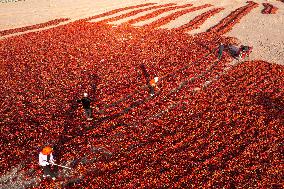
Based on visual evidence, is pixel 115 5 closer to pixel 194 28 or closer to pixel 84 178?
pixel 194 28

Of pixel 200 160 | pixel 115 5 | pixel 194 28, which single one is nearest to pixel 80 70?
pixel 200 160

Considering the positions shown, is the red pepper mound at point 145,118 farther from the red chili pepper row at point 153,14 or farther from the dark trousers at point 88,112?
the red chili pepper row at point 153,14

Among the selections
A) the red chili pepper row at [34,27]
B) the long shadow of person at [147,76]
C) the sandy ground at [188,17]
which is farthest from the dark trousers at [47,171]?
the red chili pepper row at [34,27]

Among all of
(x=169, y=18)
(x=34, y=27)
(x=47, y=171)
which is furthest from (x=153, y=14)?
(x=47, y=171)

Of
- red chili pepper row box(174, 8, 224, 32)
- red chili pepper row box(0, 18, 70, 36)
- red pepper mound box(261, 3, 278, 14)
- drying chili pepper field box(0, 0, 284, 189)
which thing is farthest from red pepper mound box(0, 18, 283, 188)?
red pepper mound box(261, 3, 278, 14)

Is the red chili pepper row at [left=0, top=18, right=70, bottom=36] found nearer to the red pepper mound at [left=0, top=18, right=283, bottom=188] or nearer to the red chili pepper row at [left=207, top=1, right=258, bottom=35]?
the red pepper mound at [left=0, top=18, right=283, bottom=188]
